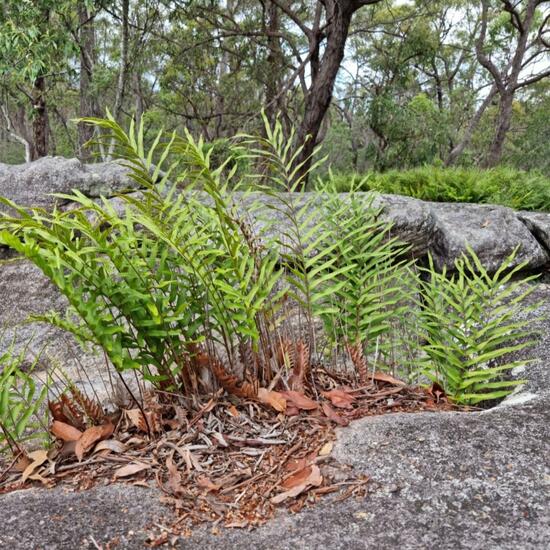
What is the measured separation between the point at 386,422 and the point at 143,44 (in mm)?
11411

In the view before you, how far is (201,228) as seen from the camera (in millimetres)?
1870

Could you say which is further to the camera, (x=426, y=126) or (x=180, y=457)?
(x=426, y=126)

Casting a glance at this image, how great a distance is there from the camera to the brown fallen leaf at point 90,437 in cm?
159

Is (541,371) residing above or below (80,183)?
below

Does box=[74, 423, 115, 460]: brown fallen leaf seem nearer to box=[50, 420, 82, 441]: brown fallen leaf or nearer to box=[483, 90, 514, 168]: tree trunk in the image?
box=[50, 420, 82, 441]: brown fallen leaf

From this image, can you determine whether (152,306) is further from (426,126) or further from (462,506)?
(426,126)

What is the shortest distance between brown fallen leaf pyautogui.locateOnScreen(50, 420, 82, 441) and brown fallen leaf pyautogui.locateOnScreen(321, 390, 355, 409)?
833 mm

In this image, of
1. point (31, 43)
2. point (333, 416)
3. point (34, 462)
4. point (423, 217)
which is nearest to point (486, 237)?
point (423, 217)

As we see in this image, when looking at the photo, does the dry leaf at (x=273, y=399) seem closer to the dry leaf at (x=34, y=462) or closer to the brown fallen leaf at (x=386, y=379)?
the brown fallen leaf at (x=386, y=379)

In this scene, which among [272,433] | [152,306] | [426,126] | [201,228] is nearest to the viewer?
[152,306]

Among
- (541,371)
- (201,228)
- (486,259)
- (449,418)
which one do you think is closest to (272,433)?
(449,418)

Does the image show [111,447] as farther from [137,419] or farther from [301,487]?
[301,487]

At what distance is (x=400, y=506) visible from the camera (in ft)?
4.09

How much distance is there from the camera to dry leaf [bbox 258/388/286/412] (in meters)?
1.73
